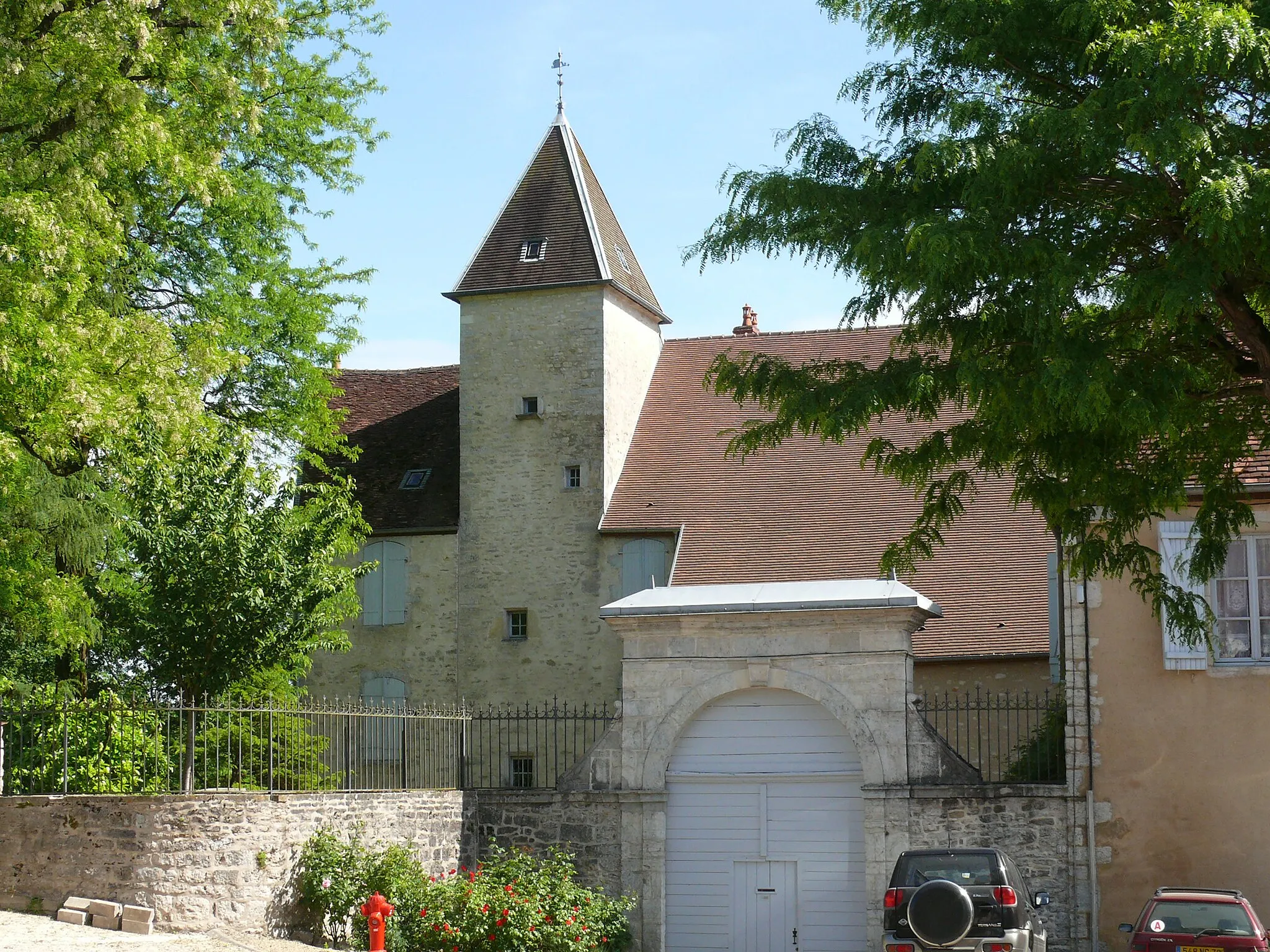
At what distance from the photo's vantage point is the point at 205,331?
17.5 m

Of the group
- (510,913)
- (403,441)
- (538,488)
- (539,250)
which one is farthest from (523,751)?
(510,913)

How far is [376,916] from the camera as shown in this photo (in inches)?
482

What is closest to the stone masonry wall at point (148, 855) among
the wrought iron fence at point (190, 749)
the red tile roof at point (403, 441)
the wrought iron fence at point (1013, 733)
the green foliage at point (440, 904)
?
the wrought iron fence at point (190, 749)

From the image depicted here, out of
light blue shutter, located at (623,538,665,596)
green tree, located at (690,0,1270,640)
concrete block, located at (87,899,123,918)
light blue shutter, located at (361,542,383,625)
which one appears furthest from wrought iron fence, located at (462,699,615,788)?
green tree, located at (690,0,1270,640)

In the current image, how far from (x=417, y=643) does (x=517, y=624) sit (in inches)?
71.9

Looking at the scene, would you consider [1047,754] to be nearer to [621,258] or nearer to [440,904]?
[440,904]

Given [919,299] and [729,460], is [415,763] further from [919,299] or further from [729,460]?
[919,299]

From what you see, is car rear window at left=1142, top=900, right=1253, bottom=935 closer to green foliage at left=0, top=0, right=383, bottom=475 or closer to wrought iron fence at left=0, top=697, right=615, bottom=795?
wrought iron fence at left=0, top=697, right=615, bottom=795

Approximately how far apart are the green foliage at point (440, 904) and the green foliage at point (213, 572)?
2.97 m

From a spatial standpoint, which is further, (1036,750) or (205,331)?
(205,331)

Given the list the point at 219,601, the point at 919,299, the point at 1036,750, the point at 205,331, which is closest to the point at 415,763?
the point at 219,601

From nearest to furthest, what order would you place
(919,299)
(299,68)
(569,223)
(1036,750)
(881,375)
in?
(919,299)
(881,375)
(1036,750)
(299,68)
(569,223)

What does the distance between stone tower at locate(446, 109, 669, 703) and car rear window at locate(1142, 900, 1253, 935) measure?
13.1 metres

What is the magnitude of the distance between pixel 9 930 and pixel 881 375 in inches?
331
